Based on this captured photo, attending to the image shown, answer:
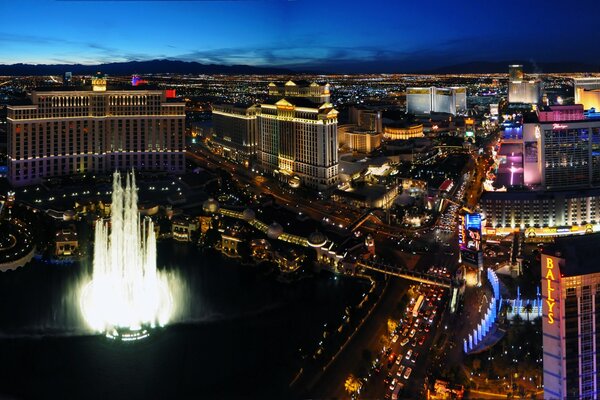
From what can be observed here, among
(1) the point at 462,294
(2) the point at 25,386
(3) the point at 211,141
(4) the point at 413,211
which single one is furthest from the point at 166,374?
(3) the point at 211,141

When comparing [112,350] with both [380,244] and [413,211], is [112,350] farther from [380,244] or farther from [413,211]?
[413,211]

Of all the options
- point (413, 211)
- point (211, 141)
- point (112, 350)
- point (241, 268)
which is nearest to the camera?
point (112, 350)

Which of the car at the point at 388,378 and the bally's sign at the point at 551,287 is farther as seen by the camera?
the car at the point at 388,378

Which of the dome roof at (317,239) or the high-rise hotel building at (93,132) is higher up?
the high-rise hotel building at (93,132)

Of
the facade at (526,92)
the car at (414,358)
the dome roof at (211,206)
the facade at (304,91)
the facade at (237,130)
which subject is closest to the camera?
the car at (414,358)

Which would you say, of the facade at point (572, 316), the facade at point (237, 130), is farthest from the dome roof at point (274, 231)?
the facade at point (237, 130)

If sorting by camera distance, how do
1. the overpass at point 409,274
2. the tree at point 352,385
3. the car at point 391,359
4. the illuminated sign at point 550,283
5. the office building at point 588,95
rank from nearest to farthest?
1. the illuminated sign at point 550,283
2. the tree at point 352,385
3. the car at point 391,359
4. the overpass at point 409,274
5. the office building at point 588,95

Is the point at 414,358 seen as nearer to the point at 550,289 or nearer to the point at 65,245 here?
the point at 550,289

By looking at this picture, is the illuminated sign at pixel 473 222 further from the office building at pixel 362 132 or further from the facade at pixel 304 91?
the office building at pixel 362 132
